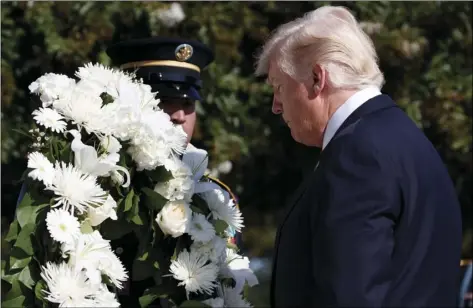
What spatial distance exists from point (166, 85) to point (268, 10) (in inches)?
114

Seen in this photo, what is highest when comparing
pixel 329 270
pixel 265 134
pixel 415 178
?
pixel 415 178

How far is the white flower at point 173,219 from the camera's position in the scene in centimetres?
265

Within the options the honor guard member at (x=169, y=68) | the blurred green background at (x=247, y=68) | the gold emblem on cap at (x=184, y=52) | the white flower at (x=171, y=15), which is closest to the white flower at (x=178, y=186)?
the honor guard member at (x=169, y=68)

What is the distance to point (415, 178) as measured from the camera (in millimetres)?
2230

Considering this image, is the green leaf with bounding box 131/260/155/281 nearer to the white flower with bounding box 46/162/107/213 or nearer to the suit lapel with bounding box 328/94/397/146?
the white flower with bounding box 46/162/107/213

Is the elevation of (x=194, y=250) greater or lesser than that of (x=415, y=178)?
lesser

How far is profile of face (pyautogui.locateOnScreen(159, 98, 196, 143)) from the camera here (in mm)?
3701

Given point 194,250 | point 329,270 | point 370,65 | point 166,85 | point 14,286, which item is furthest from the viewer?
point 166,85

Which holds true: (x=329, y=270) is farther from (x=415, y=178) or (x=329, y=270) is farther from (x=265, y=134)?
(x=265, y=134)

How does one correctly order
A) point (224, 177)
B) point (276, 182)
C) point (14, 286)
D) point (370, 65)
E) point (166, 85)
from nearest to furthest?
1. point (370, 65)
2. point (14, 286)
3. point (166, 85)
4. point (224, 177)
5. point (276, 182)

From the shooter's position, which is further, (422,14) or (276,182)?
(276,182)

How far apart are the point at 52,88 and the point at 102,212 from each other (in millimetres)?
382

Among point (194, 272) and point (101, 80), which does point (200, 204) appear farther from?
point (101, 80)

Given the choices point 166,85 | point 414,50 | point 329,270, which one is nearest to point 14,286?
point 329,270
